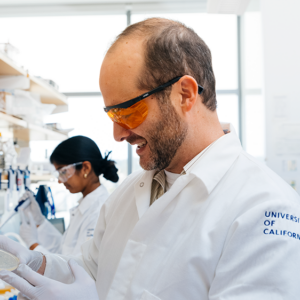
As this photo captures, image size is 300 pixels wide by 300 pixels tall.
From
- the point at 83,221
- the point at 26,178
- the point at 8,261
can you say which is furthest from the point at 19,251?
the point at 26,178

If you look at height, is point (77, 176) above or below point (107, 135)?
below

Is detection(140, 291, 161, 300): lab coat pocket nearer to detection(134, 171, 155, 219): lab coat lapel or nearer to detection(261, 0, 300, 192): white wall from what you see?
detection(134, 171, 155, 219): lab coat lapel

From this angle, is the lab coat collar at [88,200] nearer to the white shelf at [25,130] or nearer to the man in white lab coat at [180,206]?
the white shelf at [25,130]

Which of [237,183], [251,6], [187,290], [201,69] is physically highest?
[251,6]

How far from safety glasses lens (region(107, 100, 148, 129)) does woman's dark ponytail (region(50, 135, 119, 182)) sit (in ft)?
4.55

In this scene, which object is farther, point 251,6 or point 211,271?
point 251,6

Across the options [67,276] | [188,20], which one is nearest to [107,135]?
[188,20]

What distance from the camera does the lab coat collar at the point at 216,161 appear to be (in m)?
0.98

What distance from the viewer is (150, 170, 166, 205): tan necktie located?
3.97ft

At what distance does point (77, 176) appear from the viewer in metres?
2.41

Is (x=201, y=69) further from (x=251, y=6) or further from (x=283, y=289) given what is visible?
(x=251, y=6)

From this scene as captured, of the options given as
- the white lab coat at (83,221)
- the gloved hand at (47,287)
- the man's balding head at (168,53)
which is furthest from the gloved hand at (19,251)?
the white lab coat at (83,221)

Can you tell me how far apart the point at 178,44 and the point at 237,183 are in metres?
0.48

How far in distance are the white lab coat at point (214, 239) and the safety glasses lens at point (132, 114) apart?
9.2 inches
